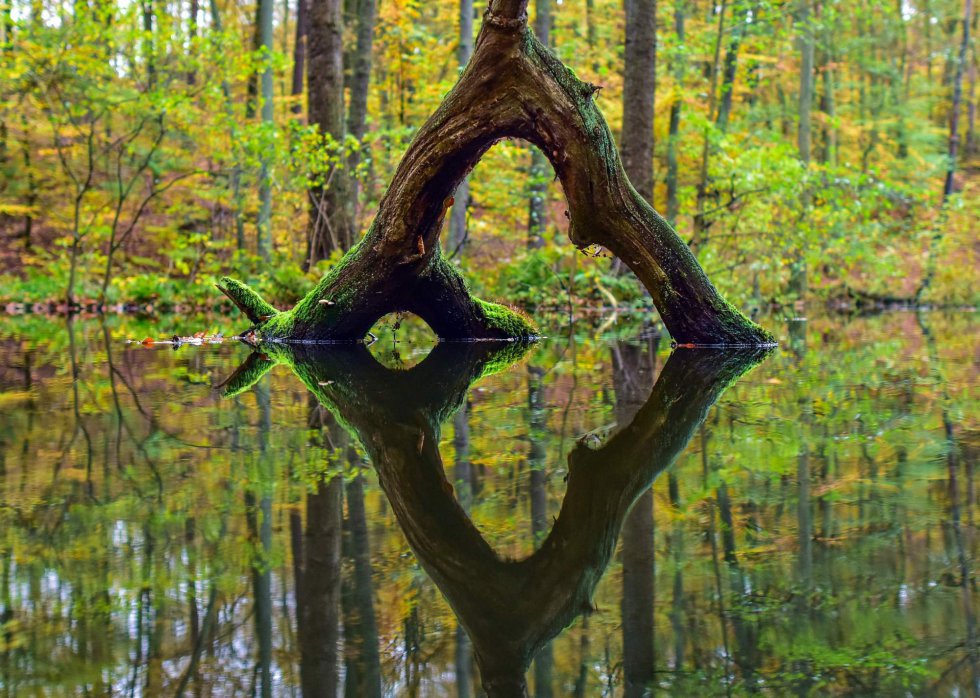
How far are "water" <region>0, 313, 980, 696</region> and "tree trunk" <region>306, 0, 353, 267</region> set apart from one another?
28.0 ft

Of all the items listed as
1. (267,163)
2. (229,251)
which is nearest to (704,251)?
(267,163)

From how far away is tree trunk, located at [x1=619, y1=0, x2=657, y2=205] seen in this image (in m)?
13.0

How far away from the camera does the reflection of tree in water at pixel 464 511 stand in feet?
6.13

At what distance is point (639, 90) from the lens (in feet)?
42.8

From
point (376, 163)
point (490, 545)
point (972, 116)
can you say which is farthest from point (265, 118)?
point (972, 116)

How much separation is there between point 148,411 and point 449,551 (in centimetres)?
300

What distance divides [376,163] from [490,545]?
17.0 meters

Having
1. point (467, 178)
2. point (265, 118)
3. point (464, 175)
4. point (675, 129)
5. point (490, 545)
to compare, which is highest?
point (675, 129)

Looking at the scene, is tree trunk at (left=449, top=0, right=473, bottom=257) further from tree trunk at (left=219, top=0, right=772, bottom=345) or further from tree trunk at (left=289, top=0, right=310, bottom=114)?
tree trunk at (left=289, top=0, right=310, bottom=114)

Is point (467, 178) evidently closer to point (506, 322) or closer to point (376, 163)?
point (376, 163)

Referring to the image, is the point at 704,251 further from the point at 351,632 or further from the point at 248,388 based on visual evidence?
the point at 351,632

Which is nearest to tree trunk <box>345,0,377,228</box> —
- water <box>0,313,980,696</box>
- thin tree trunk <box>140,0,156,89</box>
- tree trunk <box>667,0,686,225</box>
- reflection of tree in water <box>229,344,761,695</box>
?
thin tree trunk <box>140,0,156,89</box>

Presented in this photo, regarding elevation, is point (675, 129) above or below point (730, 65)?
below

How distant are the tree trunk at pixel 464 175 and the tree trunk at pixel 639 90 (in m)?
5.02
